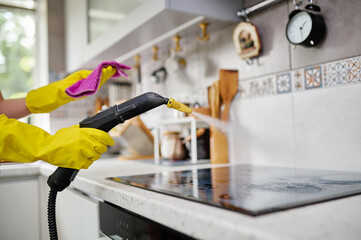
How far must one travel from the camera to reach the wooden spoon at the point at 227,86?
1.33 m

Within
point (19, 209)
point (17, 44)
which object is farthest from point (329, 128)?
point (17, 44)

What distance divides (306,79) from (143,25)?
0.66 metres

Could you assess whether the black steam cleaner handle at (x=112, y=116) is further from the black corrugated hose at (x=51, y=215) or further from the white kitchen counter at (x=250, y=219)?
the white kitchen counter at (x=250, y=219)

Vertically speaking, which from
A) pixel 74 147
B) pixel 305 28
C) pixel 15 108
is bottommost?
pixel 74 147

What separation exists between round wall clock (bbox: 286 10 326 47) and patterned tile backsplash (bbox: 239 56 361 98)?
3.6 inches

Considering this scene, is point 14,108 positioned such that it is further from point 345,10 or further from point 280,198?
point 345,10

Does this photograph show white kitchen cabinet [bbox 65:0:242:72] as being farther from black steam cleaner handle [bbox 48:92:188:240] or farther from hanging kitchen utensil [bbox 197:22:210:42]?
black steam cleaner handle [bbox 48:92:188:240]

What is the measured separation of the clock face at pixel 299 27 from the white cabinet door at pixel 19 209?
44.1 inches

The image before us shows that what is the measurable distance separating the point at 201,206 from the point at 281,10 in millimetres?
899

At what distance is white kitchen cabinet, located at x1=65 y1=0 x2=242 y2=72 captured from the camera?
1.18m

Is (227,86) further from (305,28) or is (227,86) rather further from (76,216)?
(76,216)

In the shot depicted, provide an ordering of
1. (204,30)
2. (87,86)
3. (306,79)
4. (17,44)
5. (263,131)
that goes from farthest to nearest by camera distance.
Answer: (17,44), (204,30), (263,131), (306,79), (87,86)

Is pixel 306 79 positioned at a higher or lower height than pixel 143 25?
lower

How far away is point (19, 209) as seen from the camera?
1.28 metres
